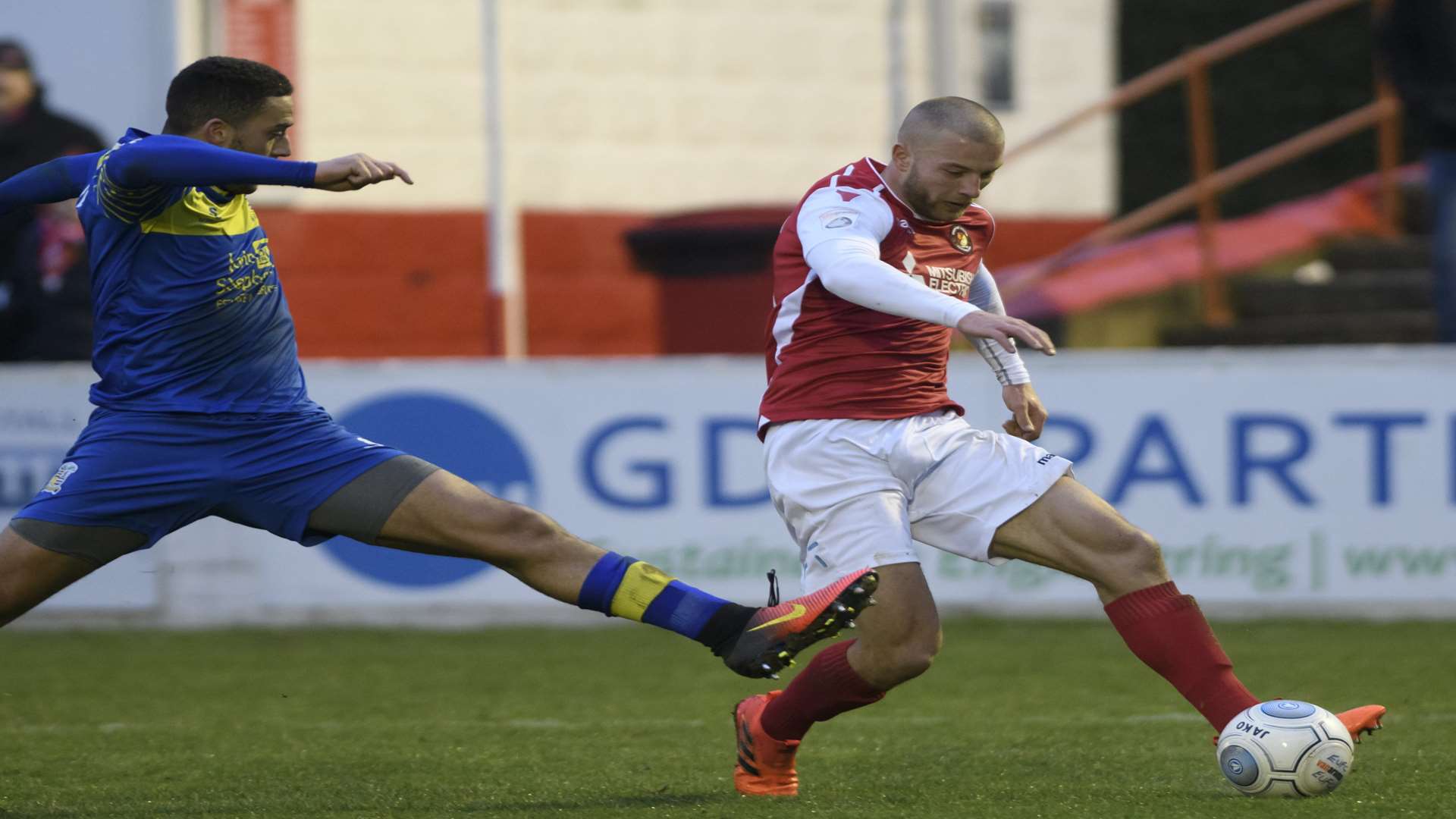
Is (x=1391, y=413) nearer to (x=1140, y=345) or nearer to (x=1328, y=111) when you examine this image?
(x=1140, y=345)

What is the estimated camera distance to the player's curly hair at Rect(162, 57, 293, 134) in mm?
5242

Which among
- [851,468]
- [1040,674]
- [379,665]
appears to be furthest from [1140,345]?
[851,468]

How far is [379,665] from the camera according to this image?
8.71 metres

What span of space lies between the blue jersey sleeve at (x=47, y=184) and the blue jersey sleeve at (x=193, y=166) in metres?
0.35

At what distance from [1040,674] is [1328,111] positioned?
12780mm

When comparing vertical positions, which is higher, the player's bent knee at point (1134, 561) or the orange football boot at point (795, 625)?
the player's bent knee at point (1134, 561)

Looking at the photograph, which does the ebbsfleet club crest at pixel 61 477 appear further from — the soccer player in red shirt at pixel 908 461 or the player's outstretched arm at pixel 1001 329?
the player's outstretched arm at pixel 1001 329

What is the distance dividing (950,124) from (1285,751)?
169 centimetres

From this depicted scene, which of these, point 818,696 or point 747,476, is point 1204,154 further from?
point 818,696

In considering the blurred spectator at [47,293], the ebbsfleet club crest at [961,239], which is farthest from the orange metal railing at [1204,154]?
the ebbsfleet club crest at [961,239]

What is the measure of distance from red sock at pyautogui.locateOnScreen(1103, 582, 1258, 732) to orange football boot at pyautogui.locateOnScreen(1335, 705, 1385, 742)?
0.77ft

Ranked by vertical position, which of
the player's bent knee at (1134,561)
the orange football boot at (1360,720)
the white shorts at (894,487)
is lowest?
the orange football boot at (1360,720)

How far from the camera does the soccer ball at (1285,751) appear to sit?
5039 mm

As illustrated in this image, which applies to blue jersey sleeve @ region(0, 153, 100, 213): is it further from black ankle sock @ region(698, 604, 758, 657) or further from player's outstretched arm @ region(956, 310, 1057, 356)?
player's outstretched arm @ region(956, 310, 1057, 356)
